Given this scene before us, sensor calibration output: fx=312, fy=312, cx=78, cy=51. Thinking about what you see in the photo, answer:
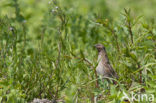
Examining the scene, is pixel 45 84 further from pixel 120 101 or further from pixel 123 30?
pixel 123 30

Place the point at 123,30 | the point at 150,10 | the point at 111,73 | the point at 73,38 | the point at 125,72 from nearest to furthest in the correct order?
the point at 125,72, the point at 111,73, the point at 123,30, the point at 73,38, the point at 150,10

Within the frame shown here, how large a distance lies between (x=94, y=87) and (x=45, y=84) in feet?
A: 1.91

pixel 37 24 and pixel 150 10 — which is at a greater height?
pixel 150 10

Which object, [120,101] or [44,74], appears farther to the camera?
[44,74]

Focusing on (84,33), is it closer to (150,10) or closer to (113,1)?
(150,10)

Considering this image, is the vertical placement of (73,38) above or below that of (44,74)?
above

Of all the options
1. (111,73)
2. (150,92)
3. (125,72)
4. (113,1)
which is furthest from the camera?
(113,1)

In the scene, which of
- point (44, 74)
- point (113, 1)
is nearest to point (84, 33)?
point (44, 74)

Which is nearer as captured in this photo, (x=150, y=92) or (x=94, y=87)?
(x=150, y=92)

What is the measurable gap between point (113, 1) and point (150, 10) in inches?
70.8

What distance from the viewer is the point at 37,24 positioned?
8297mm

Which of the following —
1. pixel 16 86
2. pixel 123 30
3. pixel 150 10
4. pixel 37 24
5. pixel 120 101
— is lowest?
pixel 120 101

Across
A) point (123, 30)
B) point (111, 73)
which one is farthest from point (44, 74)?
point (123, 30)

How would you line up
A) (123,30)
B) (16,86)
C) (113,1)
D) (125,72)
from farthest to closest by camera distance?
(113,1) → (123,30) → (125,72) → (16,86)
